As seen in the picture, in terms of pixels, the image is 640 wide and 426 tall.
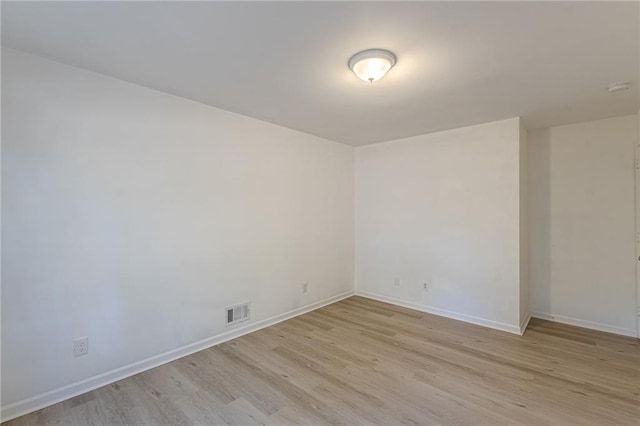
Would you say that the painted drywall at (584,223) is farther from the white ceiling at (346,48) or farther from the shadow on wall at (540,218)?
the white ceiling at (346,48)

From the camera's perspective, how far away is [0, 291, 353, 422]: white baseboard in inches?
76.4

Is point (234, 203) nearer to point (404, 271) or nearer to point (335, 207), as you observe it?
point (335, 207)

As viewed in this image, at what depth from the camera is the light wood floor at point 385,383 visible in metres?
1.94

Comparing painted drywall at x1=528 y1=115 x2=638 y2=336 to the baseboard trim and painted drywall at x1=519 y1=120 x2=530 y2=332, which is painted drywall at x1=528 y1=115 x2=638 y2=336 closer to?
painted drywall at x1=519 y1=120 x2=530 y2=332

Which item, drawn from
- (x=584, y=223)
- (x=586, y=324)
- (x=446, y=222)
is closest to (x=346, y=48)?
(x=446, y=222)

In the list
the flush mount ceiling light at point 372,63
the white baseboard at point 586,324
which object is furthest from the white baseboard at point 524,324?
the flush mount ceiling light at point 372,63

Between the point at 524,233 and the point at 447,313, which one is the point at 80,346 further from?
the point at 524,233

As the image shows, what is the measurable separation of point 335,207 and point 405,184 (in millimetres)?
1062

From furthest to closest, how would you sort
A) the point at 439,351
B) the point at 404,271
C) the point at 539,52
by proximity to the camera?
the point at 404,271
the point at 439,351
the point at 539,52

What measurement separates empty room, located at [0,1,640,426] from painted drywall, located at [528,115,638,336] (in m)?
0.02

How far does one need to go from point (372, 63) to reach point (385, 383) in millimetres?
2363

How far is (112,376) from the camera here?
2.31 m

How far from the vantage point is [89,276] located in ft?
7.30

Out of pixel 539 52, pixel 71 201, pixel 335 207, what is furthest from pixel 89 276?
pixel 539 52
